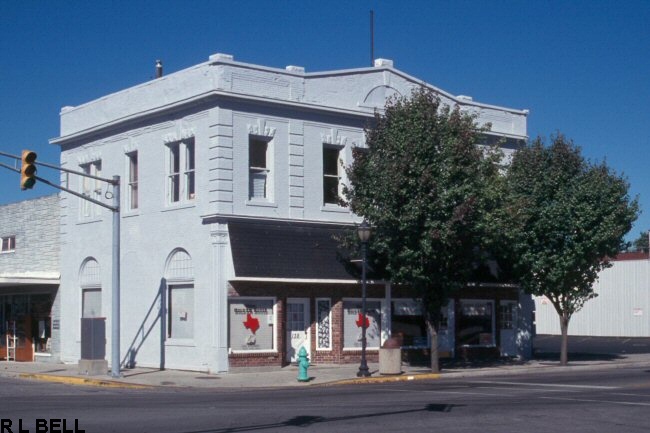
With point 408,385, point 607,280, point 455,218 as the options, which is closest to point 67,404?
point 408,385

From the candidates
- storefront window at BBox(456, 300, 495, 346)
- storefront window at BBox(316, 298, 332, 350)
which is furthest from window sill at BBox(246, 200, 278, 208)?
storefront window at BBox(456, 300, 495, 346)

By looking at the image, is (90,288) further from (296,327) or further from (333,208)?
(333,208)

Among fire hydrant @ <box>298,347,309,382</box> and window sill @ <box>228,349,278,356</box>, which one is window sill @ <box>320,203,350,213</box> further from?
fire hydrant @ <box>298,347,309,382</box>

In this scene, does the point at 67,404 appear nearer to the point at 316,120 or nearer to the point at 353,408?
the point at 353,408

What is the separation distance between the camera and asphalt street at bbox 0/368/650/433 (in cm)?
1535

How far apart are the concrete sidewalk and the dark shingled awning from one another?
10.1 ft

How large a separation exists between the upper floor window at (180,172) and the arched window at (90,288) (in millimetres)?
5286

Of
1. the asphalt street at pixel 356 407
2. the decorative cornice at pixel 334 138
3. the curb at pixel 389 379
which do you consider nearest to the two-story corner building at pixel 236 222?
the decorative cornice at pixel 334 138

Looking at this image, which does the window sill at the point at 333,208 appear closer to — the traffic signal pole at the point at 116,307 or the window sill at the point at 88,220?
the traffic signal pole at the point at 116,307

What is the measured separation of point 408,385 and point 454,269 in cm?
506

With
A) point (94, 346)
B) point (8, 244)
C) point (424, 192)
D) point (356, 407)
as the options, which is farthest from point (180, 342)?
point (8, 244)

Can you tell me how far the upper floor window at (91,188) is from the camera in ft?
115

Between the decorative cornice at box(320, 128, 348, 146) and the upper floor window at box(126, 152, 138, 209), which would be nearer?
the decorative cornice at box(320, 128, 348, 146)

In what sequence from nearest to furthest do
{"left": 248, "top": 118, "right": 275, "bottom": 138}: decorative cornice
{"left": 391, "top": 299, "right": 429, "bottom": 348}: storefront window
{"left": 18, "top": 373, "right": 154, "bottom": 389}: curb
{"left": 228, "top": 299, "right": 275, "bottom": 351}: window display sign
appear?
{"left": 18, "top": 373, "right": 154, "bottom": 389}: curb
{"left": 228, "top": 299, "right": 275, "bottom": 351}: window display sign
{"left": 248, "top": 118, "right": 275, "bottom": 138}: decorative cornice
{"left": 391, "top": 299, "right": 429, "bottom": 348}: storefront window
